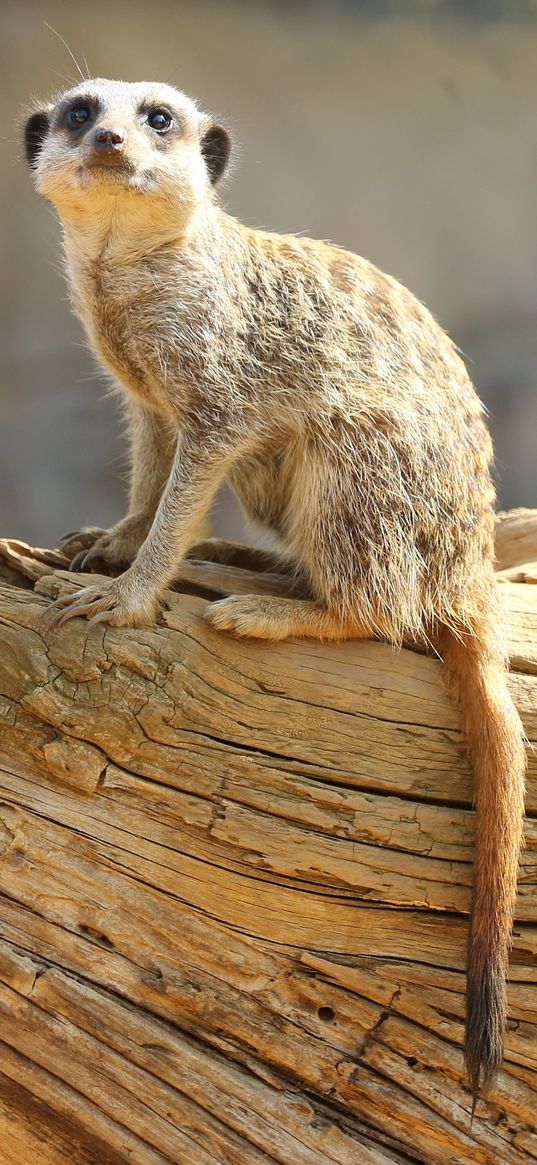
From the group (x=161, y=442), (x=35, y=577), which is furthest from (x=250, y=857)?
(x=161, y=442)

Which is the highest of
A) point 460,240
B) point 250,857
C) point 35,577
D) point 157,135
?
point 460,240

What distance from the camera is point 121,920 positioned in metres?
1.82

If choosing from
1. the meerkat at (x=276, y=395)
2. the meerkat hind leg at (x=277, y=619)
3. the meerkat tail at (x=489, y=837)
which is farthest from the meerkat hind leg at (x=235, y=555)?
the meerkat tail at (x=489, y=837)

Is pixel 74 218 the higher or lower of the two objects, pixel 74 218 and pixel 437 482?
the higher

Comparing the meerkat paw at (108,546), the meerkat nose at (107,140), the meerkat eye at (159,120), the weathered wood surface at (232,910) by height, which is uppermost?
the meerkat eye at (159,120)

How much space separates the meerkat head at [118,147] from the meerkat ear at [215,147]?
0.02 m

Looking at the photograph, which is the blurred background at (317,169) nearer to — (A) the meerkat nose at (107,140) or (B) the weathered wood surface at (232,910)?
(A) the meerkat nose at (107,140)

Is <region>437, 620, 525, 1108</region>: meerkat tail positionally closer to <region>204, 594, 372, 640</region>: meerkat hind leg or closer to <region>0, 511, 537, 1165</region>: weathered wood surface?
<region>0, 511, 537, 1165</region>: weathered wood surface

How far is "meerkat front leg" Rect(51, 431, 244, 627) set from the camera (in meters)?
1.98

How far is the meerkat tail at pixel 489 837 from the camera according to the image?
5.60 ft

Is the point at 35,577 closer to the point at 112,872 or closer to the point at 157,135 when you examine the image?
the point at 112,872

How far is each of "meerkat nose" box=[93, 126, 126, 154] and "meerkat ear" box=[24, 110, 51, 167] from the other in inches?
15.3

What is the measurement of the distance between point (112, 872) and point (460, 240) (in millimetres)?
3267

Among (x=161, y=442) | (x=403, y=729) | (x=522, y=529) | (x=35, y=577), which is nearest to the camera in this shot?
(x=403, y=729)
